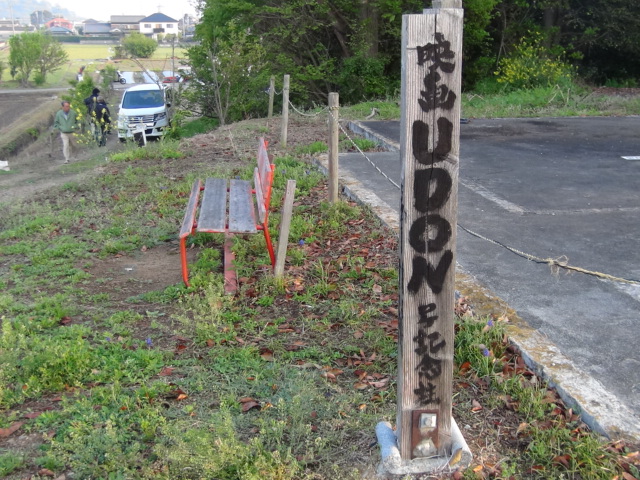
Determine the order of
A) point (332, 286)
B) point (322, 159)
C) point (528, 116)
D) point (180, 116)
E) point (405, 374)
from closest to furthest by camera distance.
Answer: point (405, 374), point (332, 286), point (322, 159), point (528, 116), point (180, 116)

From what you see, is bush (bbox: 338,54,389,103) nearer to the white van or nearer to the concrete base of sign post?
the white van

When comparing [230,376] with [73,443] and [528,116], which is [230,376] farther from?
[528,116]

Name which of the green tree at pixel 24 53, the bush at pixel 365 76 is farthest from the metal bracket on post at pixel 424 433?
the green tree at pixel 24 53

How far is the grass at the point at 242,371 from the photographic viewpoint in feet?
10.1

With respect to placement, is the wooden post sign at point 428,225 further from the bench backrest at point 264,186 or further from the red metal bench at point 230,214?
the bench backrest at point 264,186

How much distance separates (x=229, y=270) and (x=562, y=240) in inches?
117

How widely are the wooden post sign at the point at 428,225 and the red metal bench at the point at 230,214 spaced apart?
2632mm

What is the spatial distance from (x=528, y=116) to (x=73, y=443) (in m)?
12.8

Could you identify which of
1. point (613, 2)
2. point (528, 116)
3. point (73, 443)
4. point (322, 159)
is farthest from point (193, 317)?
point (613, 2)

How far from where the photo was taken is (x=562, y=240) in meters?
5.87

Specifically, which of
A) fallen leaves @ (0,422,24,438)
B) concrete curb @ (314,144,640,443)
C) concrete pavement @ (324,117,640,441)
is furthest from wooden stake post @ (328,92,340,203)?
fallen leaves @ (0,422,24,438)

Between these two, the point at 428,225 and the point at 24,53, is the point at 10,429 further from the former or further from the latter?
the point at 24,53

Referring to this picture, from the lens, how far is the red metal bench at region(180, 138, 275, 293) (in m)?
5.55

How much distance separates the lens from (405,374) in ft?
9.45
